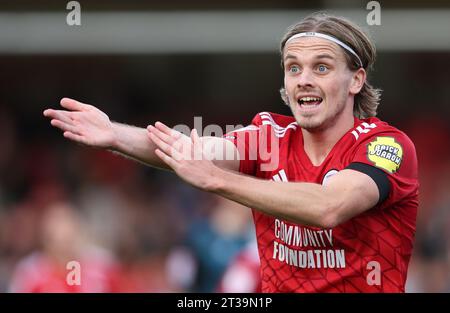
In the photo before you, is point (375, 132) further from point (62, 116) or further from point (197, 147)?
point (62, 116)

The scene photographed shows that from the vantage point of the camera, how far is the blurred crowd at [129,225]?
982cm

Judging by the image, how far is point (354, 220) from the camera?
17.0ft

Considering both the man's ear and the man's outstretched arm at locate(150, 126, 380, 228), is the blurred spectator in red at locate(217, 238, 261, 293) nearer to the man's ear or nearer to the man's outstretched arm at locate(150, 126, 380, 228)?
the man's ear

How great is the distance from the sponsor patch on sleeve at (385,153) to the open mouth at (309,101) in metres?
0.41

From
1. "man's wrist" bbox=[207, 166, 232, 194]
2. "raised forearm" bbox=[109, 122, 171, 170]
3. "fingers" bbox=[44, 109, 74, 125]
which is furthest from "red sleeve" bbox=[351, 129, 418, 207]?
"fingers" bbox=[44, 109, 74, 125]

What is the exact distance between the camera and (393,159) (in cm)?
515

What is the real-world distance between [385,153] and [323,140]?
45cm

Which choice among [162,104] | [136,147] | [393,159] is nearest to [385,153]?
[393,159]

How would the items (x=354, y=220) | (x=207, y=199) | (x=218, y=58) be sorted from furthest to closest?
(x=218, y=58) < (x=207, y=199) < (x=354, y=220)

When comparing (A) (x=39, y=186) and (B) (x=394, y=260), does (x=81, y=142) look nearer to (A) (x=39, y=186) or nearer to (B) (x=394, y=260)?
(B) (x=394, y=260)

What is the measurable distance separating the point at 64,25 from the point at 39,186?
2.59 m

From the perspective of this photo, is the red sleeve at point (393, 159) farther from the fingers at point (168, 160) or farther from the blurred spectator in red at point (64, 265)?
the blurred spectator in red at point (64, 265)

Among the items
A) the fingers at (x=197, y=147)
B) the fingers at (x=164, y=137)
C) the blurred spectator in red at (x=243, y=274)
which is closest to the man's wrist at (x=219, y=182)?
the fingers at (x=197, y=147)

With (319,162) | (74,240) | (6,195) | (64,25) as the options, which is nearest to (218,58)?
(64,25)
